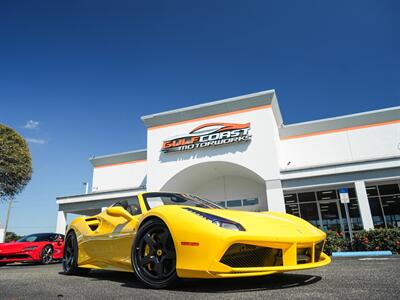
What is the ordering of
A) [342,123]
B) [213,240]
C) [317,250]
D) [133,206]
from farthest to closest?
[342,123] < [133,206] < [317,250] < [213,240]

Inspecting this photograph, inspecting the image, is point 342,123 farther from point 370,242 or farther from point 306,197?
point 370,242

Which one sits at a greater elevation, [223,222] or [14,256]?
[223,222]

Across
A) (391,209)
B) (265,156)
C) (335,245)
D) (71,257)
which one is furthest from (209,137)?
(71,257)

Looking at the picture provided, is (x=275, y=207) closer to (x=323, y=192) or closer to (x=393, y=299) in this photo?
(x=323, y=192)

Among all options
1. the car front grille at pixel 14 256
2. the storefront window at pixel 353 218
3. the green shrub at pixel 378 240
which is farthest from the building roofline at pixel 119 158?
the green shrub at pixel 378 240

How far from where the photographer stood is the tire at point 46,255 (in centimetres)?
918

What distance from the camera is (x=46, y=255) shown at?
9352 mm

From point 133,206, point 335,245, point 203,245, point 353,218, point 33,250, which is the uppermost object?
point 353,218

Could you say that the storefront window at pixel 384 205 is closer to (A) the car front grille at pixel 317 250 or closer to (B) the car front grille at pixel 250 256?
(A) the car front grille at pixel 317 250

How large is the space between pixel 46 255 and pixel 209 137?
9.19 meters

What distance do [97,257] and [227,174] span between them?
13681 millimetres

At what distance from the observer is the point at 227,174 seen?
1730 centimetres

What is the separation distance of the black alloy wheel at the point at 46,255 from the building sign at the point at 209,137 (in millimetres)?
8073

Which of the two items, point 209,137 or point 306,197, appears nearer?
point 209,137
